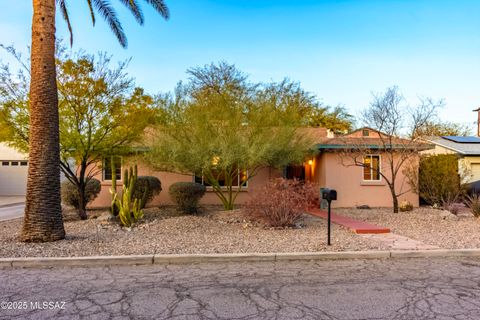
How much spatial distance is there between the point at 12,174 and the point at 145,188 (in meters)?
17.5

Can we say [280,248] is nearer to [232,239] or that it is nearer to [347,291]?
[232,239]

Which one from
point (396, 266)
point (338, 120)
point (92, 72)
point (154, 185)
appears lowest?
point (396, 266)

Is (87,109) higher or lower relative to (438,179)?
higher

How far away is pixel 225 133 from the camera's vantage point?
1105 cm

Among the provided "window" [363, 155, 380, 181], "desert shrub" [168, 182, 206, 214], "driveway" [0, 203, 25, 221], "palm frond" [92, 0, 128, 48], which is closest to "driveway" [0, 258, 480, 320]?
"desert shrub" [168, 182, 206, 214]

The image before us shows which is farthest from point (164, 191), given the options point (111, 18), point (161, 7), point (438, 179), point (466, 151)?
point (466, 151)

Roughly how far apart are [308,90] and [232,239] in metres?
26.7

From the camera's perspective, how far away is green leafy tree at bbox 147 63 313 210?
35.5 feet

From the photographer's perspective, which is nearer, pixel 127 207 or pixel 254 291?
pixel 254 291

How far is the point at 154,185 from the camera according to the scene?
14141 millimetres

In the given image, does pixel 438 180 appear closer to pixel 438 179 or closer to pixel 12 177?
pixel 438 179

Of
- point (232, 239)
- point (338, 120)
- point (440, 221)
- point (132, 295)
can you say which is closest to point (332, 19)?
point (440, 221)

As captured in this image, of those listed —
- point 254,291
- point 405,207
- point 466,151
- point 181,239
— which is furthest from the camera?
point 466,151

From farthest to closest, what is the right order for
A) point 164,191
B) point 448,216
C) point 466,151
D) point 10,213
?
1. point 466,151
2. point 164,191
3. point 10,213
4. point 448,216
